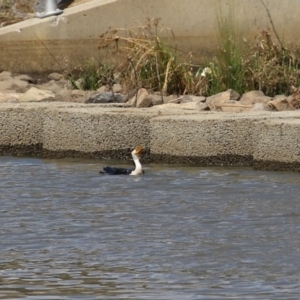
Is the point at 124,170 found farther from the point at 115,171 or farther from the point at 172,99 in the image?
the point at 172,99

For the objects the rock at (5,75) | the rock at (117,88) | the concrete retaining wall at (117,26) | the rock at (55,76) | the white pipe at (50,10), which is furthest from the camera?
the white pipe at (50,10)

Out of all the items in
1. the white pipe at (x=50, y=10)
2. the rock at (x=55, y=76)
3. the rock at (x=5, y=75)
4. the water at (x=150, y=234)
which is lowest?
the water at (x=150, y=234)

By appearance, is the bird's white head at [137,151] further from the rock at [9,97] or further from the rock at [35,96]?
the rock at [9,97]

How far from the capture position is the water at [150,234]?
593 cm

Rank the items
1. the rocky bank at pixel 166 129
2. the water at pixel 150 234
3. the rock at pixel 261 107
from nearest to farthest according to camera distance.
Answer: the water at pixel 150 234 → the rocky bank at pixel 166 129 → the rock at pixel 261 107

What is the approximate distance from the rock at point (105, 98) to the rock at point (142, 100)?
0.30 meters

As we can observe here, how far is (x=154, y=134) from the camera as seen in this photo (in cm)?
990

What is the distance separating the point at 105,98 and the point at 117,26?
2.57 metres

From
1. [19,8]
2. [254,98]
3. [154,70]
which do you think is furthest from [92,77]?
[19,8]

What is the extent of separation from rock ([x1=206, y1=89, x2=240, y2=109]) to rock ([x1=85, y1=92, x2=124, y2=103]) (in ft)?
2.86

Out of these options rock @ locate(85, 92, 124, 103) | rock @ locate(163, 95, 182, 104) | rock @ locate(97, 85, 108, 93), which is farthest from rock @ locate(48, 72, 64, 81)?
rock @ locate(163, 95, 182, 104)

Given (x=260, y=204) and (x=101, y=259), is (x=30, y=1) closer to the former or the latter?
(x=260, y=204)

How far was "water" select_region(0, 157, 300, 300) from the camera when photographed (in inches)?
234

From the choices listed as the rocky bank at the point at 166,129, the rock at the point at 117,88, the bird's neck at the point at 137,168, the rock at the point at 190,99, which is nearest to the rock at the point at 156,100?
the rocky bank at the point at 166,129
